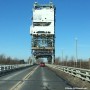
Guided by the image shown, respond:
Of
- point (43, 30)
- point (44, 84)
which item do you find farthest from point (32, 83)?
point (43, 30)

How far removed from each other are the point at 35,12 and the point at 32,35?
912 centimetres

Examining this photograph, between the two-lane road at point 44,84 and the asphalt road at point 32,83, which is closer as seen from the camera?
the two-lane road at point 44,84

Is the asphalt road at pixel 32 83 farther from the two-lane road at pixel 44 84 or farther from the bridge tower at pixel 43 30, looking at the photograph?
the bridge tower at pixel 43 30

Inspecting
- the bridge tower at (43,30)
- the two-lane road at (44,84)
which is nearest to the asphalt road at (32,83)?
the two-lane road at (44,84)

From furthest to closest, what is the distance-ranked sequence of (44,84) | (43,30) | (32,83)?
1. (43,30)
2. (32,83)
3. (44,84)

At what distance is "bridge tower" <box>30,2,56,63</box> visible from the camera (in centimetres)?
13625

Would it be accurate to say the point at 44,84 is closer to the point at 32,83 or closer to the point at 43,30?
the point at 32,83

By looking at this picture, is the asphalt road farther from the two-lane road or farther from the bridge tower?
the bridge tower

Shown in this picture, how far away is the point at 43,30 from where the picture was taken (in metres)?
136

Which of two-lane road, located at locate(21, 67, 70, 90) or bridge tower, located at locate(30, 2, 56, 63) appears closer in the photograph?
two-lane road, located at locate(21, 67, 70, 90)

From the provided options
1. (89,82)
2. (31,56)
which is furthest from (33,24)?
(89,82)

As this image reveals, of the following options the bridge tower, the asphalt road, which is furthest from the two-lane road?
the bridge tower

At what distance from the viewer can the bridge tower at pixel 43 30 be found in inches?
5364

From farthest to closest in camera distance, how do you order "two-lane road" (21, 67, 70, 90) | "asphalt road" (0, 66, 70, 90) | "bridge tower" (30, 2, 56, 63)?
"bridge tower" (30, 2, 56, 63) < "asphalt road" (0, 66, 70, 90) < "two-lane road" (21, 67, 70, 90)
